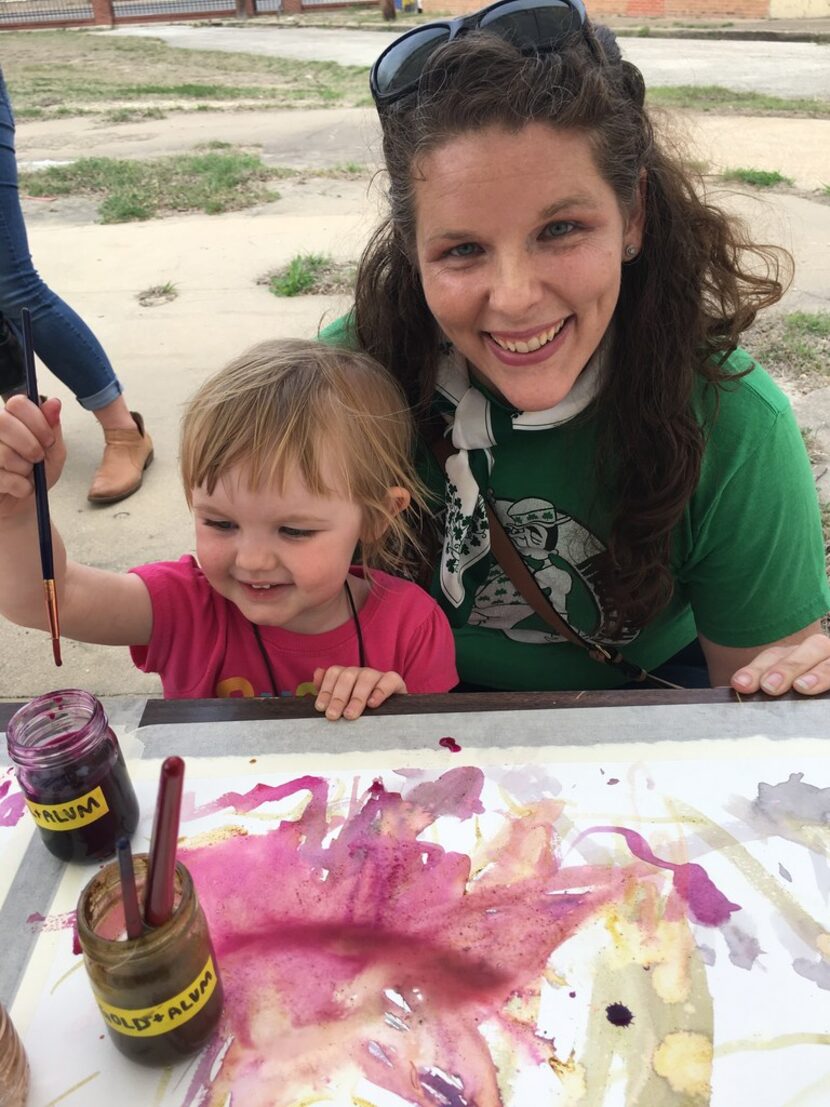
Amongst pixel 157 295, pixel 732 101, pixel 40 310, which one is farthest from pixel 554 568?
pixel 732 101

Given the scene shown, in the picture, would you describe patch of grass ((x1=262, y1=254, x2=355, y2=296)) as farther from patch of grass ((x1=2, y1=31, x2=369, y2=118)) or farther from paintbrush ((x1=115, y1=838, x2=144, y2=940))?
patch of grass ((x1=2, y1=31, x2=369, y2=118))

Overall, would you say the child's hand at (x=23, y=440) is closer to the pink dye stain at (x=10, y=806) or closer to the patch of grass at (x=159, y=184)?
the pink dye stain at (x=10, y=806)

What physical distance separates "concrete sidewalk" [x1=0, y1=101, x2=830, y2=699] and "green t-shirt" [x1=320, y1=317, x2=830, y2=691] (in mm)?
1031

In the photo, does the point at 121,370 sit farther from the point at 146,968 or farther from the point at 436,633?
the point at 146,968

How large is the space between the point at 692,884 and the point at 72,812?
22.9 inches

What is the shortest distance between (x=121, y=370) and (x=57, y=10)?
27489mm

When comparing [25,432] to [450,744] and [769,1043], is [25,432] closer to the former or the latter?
[450,744]

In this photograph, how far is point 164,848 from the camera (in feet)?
2.06

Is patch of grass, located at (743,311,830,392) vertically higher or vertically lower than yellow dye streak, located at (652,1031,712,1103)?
lower

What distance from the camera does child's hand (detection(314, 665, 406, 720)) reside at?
106 centimetres

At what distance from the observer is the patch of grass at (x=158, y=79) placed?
1038 centimetres

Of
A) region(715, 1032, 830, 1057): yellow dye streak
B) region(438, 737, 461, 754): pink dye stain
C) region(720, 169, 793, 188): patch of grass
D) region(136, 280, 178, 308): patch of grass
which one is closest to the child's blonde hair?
region(438, 737, 461, 754): pink dye stain

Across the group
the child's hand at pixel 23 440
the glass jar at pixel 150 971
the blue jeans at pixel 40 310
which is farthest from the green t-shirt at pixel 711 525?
the blue jeans at pixel 40 310

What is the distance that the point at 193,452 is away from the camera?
46.4 inches
